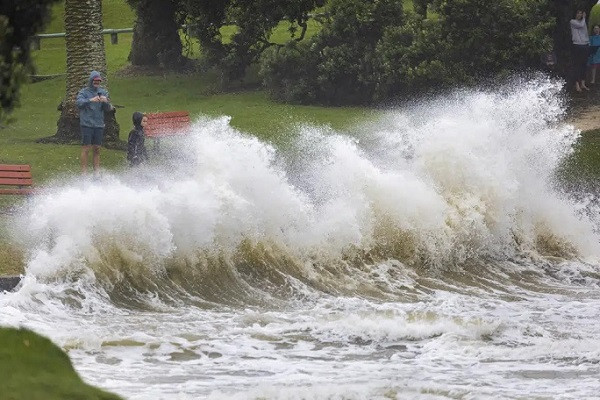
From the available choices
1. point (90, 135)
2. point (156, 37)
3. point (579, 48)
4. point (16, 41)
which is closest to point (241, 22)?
point (156, 37)

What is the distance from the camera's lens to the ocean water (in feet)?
38.0

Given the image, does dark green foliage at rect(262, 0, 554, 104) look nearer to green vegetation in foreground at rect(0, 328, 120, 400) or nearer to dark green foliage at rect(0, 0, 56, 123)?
dark green foliage at rect(0, 0, 56, 123)

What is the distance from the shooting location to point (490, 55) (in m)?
24.2

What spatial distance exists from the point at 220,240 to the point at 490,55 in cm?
925

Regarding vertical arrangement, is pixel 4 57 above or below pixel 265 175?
above

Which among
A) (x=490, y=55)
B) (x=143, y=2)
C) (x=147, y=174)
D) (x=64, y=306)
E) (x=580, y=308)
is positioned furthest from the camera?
(x=143, y=2)

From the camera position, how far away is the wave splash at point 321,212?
1562 cm

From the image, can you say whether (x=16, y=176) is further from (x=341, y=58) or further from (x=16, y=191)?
(x=341, y=58)

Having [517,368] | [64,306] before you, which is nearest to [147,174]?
[64,306]

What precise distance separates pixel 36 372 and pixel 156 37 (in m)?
24.3

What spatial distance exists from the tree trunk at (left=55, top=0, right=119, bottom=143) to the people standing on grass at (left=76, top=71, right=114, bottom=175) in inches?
120

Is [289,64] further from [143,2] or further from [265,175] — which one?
[265,175]

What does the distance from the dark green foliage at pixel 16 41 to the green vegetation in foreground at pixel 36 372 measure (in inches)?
89.9

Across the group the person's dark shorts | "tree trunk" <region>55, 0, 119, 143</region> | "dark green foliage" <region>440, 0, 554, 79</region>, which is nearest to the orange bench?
"tree trunk" <region>55, 0, 119, 143</region>
